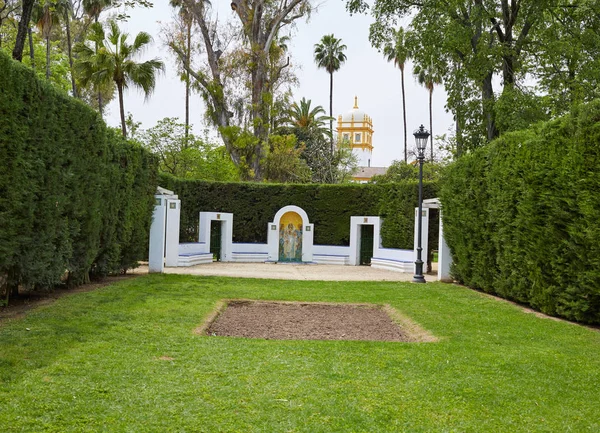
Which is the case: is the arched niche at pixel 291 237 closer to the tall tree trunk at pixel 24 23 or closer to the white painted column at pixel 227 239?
the white painted column at pixel 227 239

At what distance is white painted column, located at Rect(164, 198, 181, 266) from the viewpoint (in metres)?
19.0

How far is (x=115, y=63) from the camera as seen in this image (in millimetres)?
25922

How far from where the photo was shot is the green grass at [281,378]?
4480mm

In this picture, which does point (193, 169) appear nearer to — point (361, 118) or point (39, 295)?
point (39, 295)

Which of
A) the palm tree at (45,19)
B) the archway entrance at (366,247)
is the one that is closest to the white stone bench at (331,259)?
the archway entrance at (366,247)

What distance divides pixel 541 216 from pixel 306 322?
15.1 ft

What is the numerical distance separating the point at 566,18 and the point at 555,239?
40.3 ft

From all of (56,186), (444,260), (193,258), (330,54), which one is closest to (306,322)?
(56,186)

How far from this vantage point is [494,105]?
18.2m

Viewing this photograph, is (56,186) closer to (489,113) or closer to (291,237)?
(489,113)

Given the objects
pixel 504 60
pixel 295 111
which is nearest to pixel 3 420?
pixel 504 60

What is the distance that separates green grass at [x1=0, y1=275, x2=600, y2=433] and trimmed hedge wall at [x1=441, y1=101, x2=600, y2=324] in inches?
36.6

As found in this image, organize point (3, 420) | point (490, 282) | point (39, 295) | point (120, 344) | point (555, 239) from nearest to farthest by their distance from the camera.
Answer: point (3, 420)
point (120, 344)
point (555, 239)
point (39, 295)
point (490, 282)

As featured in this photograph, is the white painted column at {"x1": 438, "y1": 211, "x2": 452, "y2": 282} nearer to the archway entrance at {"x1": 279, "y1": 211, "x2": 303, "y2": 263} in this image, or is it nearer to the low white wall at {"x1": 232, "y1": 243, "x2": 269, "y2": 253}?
the archway entrance at {"x1": 279, "y1": 211, "x2": 303, "y2": 263}
